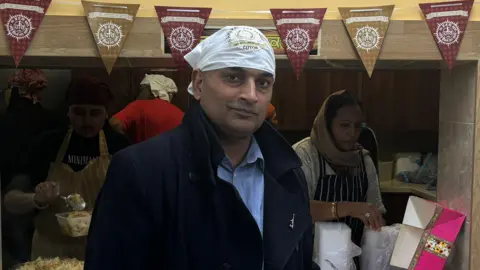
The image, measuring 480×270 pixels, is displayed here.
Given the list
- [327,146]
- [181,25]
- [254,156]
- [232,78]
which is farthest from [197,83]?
[327,146]

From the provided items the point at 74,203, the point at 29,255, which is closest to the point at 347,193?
the point at 74,203

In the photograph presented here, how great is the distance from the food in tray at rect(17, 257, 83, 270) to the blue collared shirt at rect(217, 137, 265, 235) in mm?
785

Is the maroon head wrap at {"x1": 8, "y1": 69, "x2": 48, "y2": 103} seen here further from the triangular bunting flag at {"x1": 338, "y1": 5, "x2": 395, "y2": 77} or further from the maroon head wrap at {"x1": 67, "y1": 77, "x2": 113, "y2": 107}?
the triangular bunting flag at {"x1": 338, "y1": 5, "x2": 395, "y2": 77}

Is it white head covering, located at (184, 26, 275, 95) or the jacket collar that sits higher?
white head covering, located at (184, 26, 275, 95)

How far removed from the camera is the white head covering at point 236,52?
0.88 metres

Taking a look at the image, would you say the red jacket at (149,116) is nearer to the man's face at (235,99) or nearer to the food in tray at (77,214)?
the food in tray at (77,214)

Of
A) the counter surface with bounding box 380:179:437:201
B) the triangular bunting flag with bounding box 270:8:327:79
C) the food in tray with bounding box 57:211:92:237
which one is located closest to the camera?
the triangular bunting flag with bounding box 270:8:327:79

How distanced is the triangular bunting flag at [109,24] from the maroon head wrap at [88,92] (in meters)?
0.32

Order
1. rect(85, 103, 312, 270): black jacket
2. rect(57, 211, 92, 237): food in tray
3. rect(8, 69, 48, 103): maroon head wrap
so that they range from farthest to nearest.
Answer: rect(8, 69, 48, 103): maroon head wrap, rect(57, 211, 92, 237): food in tray, rect(85, 103, 312, 270): black jacket

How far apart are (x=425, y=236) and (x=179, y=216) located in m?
0.92

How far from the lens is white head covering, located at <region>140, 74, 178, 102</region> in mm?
1576

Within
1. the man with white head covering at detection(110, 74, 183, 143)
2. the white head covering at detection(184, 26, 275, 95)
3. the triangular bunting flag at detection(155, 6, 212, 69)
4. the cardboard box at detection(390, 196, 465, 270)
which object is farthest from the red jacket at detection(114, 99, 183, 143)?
the cardboard box at detection(390, 196, 465, 270)

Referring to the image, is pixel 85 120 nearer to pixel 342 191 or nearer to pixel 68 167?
pixel 68 167

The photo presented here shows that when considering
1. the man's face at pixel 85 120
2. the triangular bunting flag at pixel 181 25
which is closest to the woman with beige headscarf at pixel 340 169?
the triangular bunting flag at pixel 181 25
